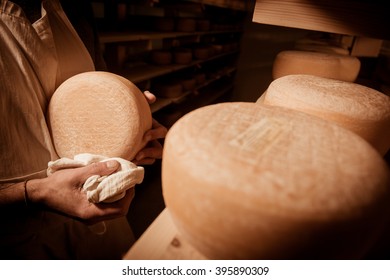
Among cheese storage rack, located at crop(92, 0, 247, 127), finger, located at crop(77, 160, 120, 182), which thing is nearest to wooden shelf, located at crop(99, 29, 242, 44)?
cheese storage rack, located at crop(92, 0, 247, 127)

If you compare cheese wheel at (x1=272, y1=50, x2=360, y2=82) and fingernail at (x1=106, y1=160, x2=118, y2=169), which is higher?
cheese wheel at (x1=272, y1=50, x2=360, y2=82)

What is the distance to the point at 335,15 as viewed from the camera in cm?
67

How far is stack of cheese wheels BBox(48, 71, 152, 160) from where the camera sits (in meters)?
0.78

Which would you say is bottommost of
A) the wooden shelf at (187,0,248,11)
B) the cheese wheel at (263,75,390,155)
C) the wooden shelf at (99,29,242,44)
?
the wooden shelf at (99,29,242,44)

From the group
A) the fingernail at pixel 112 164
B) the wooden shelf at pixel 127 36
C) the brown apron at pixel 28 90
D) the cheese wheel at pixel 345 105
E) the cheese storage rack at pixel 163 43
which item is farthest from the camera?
the cheese storage rack at pixel 163 43

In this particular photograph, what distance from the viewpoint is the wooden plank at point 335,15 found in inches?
24.4

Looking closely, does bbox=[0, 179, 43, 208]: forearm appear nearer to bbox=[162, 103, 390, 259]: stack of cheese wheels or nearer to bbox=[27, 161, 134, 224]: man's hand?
bbox=[27, 161, 134, 224]: man's hand

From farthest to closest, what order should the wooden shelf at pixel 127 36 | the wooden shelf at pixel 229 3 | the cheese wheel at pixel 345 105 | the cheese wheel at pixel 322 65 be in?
1. the wooden shelf at pixel 229 3
2. the wooden shelf at pixel 127 36
3. the cheese wheel at pixel 322 65
4. the cheese wheel at pixel 345 105

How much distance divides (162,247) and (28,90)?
0.73m

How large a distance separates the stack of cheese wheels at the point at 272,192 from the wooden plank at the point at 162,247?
0.17 feet

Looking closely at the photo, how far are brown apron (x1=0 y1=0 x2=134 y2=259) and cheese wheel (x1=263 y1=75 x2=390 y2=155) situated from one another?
0.77 metres

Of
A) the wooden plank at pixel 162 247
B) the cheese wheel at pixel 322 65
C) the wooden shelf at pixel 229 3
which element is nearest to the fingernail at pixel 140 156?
the wooden plank at pixel 162 247

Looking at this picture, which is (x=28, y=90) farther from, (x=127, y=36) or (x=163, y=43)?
(x=163, y=43)

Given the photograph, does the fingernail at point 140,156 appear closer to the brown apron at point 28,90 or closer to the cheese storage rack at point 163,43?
the brown apron at point 28,90
